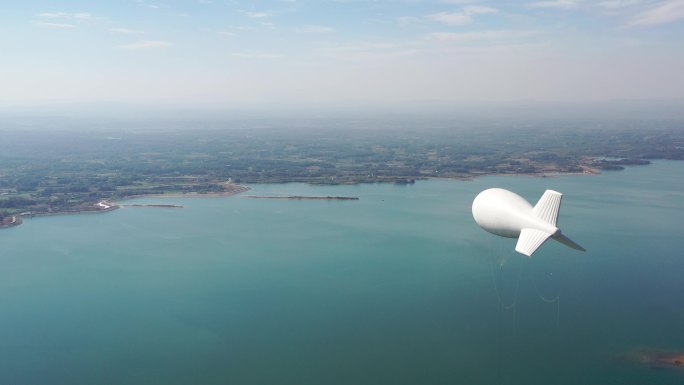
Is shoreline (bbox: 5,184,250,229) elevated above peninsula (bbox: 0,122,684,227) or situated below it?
below

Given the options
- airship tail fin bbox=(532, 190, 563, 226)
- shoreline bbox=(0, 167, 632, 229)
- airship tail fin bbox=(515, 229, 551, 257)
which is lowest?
shoreline bbox=(0, 167, 632, 229)

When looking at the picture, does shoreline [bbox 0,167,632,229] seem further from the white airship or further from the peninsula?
the white airship

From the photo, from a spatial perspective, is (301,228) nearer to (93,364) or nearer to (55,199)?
(93,364)

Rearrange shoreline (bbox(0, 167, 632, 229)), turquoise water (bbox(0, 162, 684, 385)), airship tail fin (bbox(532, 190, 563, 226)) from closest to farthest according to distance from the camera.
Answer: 1. airship tail fin (bbox(532, 190, 563, 226))
2. turquoise water (bbox(0, 162, 684, 385))
3. shoreline (bbox(0, 167, 632, 229))

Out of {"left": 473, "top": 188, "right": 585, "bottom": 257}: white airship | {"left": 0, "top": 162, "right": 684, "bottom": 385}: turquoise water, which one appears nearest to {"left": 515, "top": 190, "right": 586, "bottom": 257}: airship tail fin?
{"left": 473, "top": 188, "right": 585, "bottom": 257}: white airship

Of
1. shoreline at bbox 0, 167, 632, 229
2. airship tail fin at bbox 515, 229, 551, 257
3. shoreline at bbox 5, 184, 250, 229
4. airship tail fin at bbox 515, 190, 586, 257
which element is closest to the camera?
airship tail fin at bbox 515, 229, 551, 257

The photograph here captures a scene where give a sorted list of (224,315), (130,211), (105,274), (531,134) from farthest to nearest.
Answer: (531,134) < (130,211) < (105,274) < (224,315)

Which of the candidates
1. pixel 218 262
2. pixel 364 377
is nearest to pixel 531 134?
pixel 218 262

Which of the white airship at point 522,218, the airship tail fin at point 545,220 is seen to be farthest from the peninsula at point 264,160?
the airship tail fin at point 545,220
